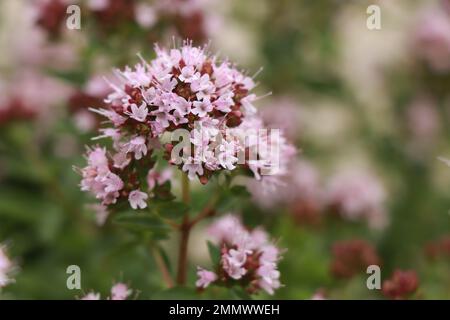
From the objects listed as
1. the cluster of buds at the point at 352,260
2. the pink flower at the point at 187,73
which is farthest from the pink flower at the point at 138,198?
the cluster of buds at the point at 352,260

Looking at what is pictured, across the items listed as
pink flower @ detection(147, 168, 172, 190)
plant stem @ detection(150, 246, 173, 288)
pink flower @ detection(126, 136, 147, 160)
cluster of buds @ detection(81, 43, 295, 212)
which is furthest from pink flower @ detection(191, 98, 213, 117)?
plant stem @ detection(150, 246, 173, 288)

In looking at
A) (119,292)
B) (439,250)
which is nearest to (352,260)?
(439,250)

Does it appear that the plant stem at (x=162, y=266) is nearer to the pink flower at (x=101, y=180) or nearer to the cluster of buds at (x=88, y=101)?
the pink flower at (x=101, y=180)

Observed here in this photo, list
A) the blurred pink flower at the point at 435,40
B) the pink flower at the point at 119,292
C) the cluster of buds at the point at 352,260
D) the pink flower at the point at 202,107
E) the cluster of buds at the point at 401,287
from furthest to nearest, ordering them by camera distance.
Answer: the blurred pink flower at the point at 435,40 < the cluster of buds at the point at 352,260 < the cluster of buds at the point at 401,287 < the pink flower at the point at 119,292 < the pink flower at the point at 202,107

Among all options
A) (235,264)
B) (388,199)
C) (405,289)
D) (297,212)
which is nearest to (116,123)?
(235,264)

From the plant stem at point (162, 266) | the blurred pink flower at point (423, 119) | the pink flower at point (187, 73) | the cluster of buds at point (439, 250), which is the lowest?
the plant stem at point (162, 266)

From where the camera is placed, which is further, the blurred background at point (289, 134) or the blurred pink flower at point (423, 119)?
the blurred pink flower at point (423, 119)
